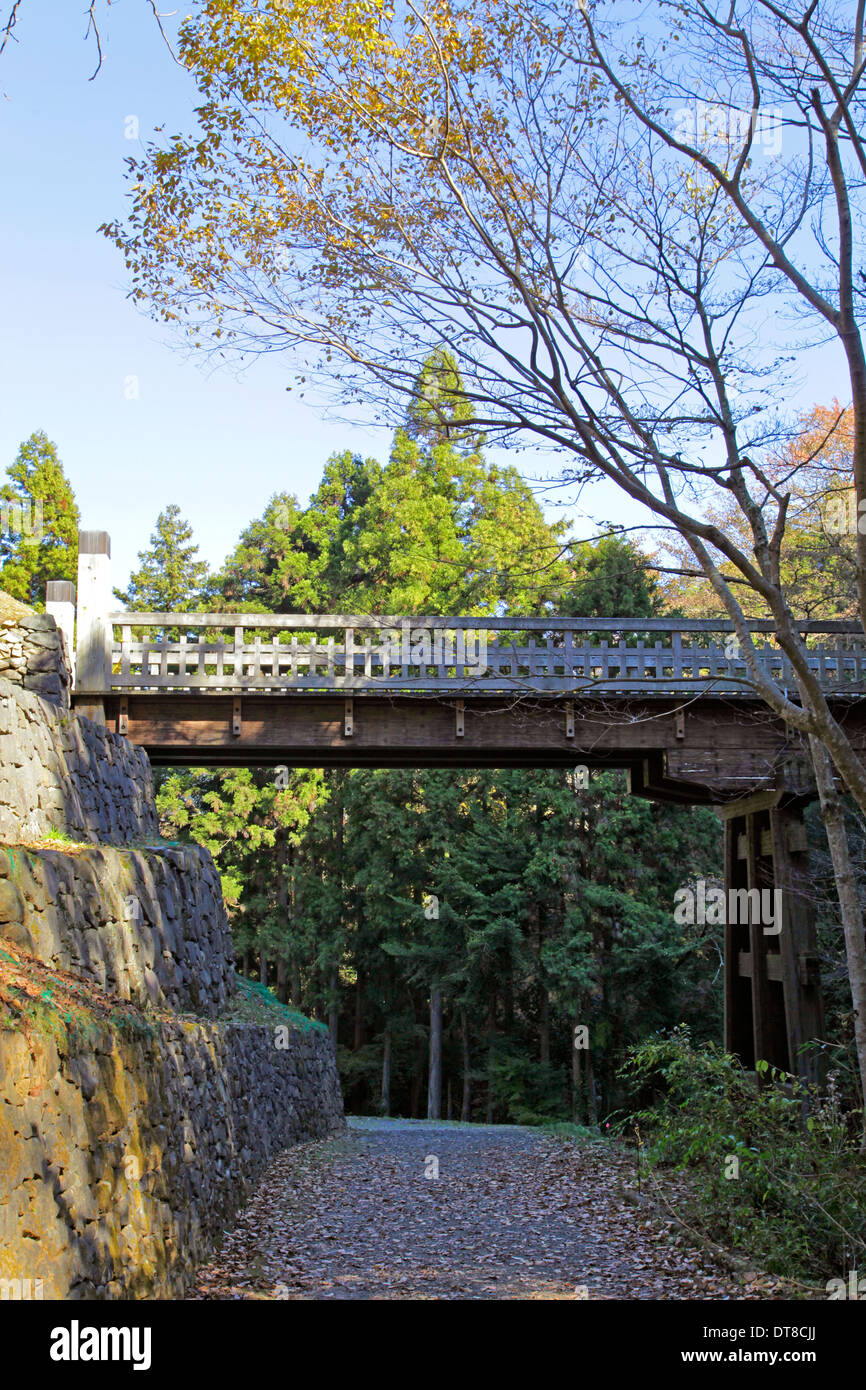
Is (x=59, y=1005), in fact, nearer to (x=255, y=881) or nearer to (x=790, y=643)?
(x=790, y=643)

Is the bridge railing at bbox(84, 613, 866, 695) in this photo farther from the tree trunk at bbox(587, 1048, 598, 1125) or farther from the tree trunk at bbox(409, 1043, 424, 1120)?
the tree trunk at bbox(409, 1043, 424, 1120)

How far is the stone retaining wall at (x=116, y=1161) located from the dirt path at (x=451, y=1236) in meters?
0.44

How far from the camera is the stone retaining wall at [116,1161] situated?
4.18 meters

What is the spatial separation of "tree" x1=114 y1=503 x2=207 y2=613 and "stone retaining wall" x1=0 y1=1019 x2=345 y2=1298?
26.9 m

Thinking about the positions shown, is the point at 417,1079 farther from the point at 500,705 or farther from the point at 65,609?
the point at 65,609

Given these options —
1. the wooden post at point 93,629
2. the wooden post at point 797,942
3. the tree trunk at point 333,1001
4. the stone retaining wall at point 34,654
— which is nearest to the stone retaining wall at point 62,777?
the wooden post at point 93,629

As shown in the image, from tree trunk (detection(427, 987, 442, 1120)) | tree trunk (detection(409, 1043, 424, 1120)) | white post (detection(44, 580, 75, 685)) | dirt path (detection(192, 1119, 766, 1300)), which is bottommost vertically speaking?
tree trunk (detection(409, 1043, 424, 1120))

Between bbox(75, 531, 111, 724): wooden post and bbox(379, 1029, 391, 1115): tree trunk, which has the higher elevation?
bbox(75, 531, 111, 724): wooden post

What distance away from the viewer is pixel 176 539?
35.5 metres

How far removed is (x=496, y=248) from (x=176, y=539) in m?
29.3

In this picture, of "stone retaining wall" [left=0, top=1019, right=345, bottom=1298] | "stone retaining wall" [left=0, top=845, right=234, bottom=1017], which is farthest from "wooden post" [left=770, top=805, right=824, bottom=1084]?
"stone retaining wall" [left=0, top=1019, right=345, bottom=1298]

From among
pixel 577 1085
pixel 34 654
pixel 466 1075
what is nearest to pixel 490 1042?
pixel 466 1075

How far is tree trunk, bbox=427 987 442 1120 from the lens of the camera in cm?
2773
